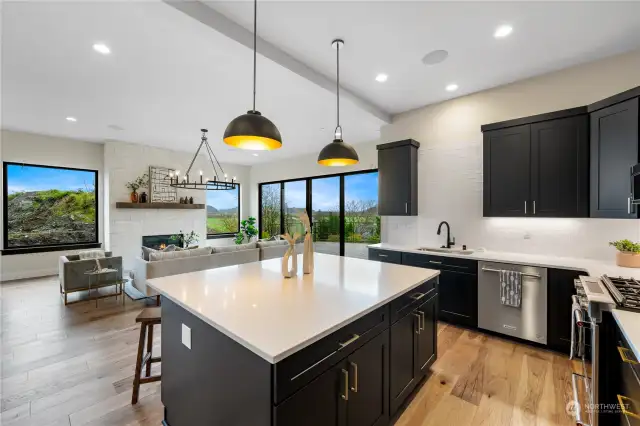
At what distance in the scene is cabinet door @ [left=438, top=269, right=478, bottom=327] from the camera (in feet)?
10.6

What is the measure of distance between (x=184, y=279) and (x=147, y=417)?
3.16 feet

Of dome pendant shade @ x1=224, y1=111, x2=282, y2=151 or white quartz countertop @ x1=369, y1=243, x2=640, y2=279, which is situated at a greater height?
dome pendant shade @ x1=224, y1=111, x2=282, y2=151

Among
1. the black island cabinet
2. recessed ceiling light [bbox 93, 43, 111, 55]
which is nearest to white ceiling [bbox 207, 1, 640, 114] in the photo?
recessed ceiling light [bbox 93, 43, 111, 55]

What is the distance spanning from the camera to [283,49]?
277 centimetres

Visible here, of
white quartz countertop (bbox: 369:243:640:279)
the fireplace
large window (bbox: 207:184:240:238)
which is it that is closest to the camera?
white quartz countertop (bbox: 369:243:640:279)

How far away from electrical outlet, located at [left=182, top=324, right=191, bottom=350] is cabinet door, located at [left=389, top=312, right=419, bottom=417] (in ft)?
3.95

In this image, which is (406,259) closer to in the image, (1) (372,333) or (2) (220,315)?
(1) (372,333)

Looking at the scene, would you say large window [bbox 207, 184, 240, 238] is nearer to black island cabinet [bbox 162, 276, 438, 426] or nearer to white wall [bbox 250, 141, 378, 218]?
white wall [bbox 250, 141, 378, 218]

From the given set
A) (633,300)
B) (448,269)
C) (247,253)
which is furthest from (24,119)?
(633,300)

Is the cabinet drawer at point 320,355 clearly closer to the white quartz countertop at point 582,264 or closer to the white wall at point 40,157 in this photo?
the white quartz countertop at point 582,264

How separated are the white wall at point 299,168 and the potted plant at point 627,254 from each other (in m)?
3.88

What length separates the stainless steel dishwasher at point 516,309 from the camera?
2.83m

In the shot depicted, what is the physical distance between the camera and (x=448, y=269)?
3412 mm

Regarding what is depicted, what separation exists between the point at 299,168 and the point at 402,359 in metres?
6.10
